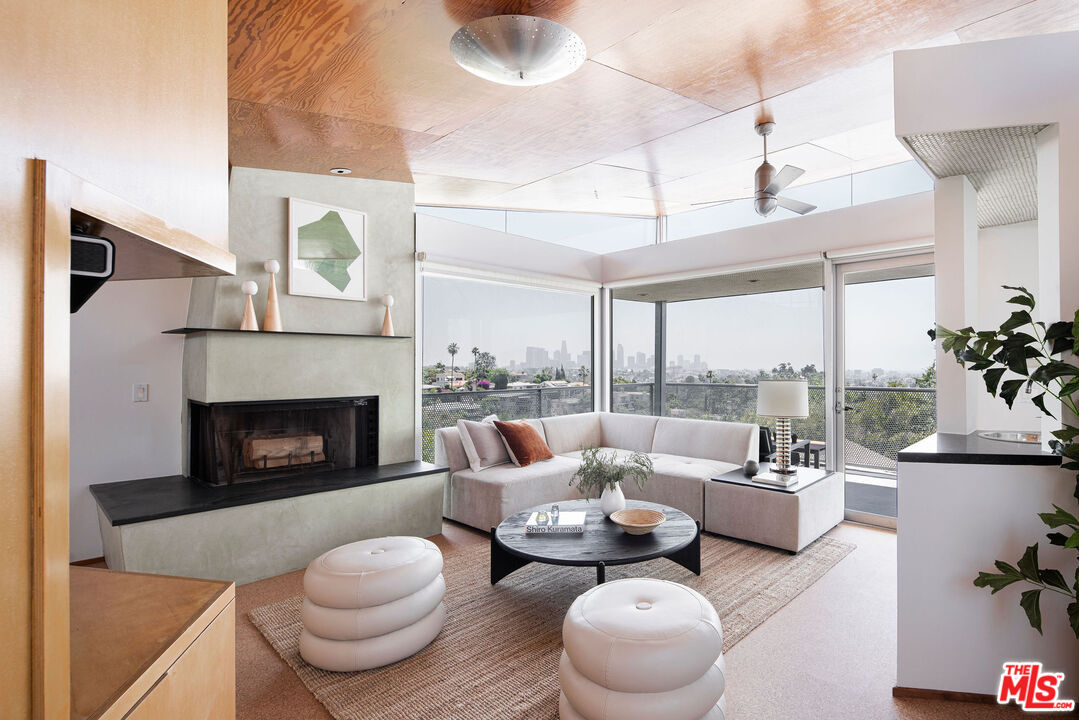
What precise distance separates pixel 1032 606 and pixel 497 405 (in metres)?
4.11

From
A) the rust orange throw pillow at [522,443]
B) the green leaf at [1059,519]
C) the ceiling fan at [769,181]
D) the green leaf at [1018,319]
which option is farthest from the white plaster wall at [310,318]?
the green leaf at [1059,519]

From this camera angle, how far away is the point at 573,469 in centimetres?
466

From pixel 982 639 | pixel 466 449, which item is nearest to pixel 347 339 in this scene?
pixel 466 449

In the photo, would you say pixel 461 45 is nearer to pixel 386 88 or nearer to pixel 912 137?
pixel 386 88

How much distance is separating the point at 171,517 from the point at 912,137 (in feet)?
13.5

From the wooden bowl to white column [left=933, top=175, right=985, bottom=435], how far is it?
5.19 feet

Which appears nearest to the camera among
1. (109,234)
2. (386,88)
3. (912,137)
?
(109,234)

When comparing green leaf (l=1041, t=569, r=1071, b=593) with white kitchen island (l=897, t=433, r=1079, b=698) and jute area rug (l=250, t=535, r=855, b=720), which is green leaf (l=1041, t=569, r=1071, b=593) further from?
jute area rug (l=250, t=535, r=855, b=720)

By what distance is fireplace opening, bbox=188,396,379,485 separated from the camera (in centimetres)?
364

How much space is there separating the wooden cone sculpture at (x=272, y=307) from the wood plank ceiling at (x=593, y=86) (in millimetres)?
690

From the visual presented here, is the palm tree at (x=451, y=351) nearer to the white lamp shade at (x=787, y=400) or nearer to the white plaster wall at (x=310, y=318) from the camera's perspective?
the white plaster wall at (x=310, y=318)

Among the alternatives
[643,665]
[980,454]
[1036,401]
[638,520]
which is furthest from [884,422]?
[643,665]

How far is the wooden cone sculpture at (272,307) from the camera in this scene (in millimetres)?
3709

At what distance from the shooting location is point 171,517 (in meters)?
3.03
